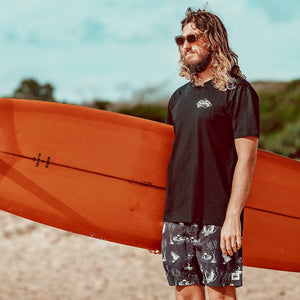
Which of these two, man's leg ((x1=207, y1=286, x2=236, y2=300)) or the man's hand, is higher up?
the man's hand

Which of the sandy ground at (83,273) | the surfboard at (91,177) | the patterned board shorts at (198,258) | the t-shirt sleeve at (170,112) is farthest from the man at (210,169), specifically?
the sandy ground at (83,273)

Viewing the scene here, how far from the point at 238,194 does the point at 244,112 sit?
0.36 m

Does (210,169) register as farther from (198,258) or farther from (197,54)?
(197,54)

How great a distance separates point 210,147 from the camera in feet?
6.35

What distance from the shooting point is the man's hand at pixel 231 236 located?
1870mm

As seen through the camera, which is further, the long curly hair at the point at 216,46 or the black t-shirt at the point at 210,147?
the long curly hair at the point at 216,46

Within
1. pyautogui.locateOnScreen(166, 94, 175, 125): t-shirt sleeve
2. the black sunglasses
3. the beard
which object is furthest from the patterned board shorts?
the black sunglasses

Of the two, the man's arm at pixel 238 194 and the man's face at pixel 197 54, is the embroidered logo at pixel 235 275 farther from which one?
the man's face at pixel 197 54

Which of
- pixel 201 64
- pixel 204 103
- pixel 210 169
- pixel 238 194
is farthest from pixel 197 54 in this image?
pixel 238 194

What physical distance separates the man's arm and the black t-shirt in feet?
0.13

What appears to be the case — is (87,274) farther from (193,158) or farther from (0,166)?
(193,158)

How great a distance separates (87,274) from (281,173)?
360 cm

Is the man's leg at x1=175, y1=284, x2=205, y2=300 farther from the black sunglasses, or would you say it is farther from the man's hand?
the black sunglasses

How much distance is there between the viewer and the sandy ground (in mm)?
4918
